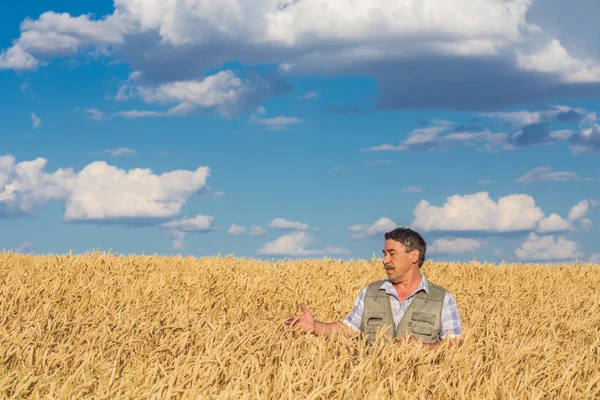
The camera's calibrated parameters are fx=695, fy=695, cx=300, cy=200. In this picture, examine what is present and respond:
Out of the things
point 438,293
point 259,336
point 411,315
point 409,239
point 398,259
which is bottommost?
point 259,336

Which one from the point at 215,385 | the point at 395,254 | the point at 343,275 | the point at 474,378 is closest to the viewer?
→ the point at 215,385

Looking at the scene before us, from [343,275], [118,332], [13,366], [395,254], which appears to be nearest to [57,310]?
[118,332]

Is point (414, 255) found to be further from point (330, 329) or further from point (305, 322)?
point (305, 322)

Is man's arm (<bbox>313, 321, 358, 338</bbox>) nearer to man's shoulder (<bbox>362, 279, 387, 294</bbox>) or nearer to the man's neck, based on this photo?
man's shoulder (<bbox>362, 279, 387, 294</bbox>)

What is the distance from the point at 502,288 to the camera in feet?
37.3

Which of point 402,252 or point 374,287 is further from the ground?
point 402,252

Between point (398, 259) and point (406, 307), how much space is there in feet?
1.43

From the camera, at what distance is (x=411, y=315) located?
17.8 ft

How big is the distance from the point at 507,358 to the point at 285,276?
6439mm

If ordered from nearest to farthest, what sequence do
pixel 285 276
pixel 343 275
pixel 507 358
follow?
pixel 507 358, pixel 285 276, pixel 343 275

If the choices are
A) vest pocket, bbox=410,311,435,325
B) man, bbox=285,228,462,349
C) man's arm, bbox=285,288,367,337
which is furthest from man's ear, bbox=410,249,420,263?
man's arm, bbox=285,288,367,337

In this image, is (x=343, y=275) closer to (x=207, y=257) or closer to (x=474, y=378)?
(x=207, y=257)

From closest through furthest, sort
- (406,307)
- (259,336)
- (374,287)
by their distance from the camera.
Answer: (259,336) < (406,307) < (374,287)

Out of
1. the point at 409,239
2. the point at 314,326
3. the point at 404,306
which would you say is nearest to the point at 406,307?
the point at 404,306
